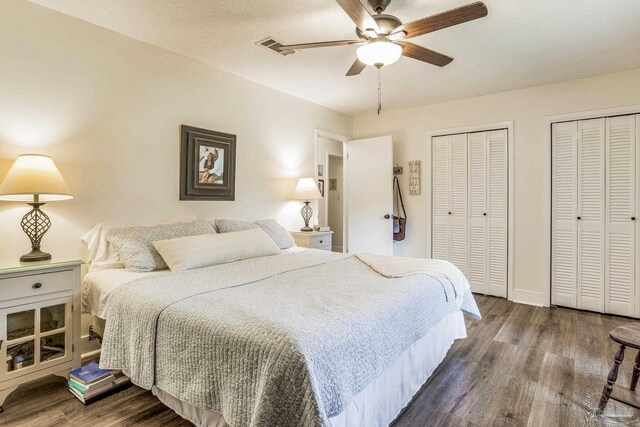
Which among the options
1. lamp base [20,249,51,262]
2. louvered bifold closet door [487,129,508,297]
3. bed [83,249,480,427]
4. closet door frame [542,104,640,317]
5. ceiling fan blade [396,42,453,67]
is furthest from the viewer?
louvered bifold closet door [487,129,508,297]

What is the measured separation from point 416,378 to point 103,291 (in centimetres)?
192

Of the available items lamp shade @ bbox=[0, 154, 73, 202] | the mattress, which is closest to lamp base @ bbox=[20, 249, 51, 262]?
lamp shade @ bbox=[0, 154, 73, 202]

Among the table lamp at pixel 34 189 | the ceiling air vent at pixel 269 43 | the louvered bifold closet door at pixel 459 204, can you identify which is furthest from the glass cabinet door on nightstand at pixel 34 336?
the louvered bifold closet door at pixel 459 204

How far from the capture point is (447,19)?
1.83 meters

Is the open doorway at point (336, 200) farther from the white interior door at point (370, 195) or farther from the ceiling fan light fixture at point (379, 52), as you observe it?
the ceiling fan light fixture at point (379, 52)

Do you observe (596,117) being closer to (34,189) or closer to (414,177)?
(414,177)

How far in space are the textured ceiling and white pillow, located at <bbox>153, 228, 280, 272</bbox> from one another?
1.57 m

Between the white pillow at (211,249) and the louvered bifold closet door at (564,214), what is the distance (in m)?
3.10

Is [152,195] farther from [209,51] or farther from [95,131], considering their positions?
[209,51]

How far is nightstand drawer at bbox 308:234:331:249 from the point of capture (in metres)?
3.89

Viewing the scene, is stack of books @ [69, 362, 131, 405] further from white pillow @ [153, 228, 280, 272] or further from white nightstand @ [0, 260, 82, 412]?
white pillow @ [153, 228, 280, 272]

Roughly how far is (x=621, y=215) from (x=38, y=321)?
488cm

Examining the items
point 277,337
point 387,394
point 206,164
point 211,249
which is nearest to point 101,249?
point 211,249

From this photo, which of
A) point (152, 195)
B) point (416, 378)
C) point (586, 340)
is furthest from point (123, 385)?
point (586, 340)
